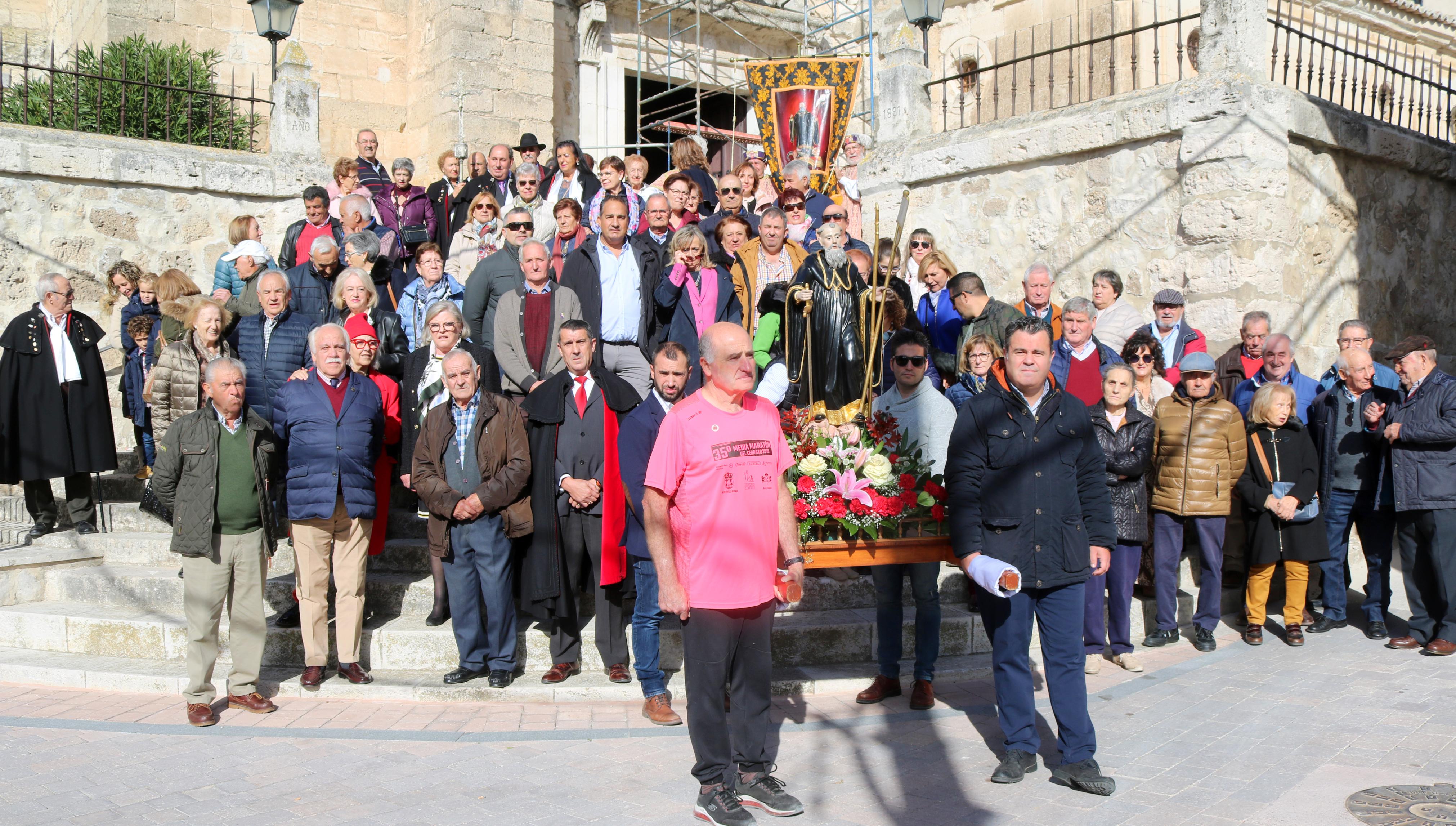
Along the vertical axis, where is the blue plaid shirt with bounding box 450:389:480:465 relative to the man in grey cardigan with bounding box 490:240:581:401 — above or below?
below

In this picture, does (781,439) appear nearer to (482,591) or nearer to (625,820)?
(625,820)

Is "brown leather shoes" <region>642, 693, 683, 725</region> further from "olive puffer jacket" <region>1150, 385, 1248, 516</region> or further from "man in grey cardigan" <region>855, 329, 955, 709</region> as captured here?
"olive puffer jacket" <region>1150, 385, 1248, 516</region>

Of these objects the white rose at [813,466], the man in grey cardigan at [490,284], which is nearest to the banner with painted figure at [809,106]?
the man in grey cardigan at [490,284]

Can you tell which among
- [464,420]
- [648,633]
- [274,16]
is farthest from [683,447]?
[274,16]

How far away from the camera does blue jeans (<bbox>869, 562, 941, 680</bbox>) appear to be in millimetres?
5793

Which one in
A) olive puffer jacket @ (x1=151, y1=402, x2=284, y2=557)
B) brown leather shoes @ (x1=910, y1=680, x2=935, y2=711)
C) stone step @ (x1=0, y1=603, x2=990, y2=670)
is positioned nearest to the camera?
olive puffer jacket @ (x1=151, y1=402, x2=284, y2=557)

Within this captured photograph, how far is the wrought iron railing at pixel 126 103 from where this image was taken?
10711 mm

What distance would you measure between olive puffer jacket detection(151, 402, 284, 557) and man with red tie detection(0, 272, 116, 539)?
247cm

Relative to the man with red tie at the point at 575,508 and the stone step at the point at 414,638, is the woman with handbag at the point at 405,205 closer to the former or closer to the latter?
the stone step at the point at 414,638

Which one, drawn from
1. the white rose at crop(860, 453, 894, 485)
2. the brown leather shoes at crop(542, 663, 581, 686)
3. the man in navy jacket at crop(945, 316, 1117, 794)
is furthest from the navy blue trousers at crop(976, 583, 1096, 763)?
the brown leather shoes at crop(542, 663, 581, 686)

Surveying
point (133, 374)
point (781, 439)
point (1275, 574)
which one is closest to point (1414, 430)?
point (1275, 574)

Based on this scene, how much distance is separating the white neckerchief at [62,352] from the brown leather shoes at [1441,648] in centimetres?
880

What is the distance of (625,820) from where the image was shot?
4.37 meters

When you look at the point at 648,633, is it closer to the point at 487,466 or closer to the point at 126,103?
the point at 487,466
